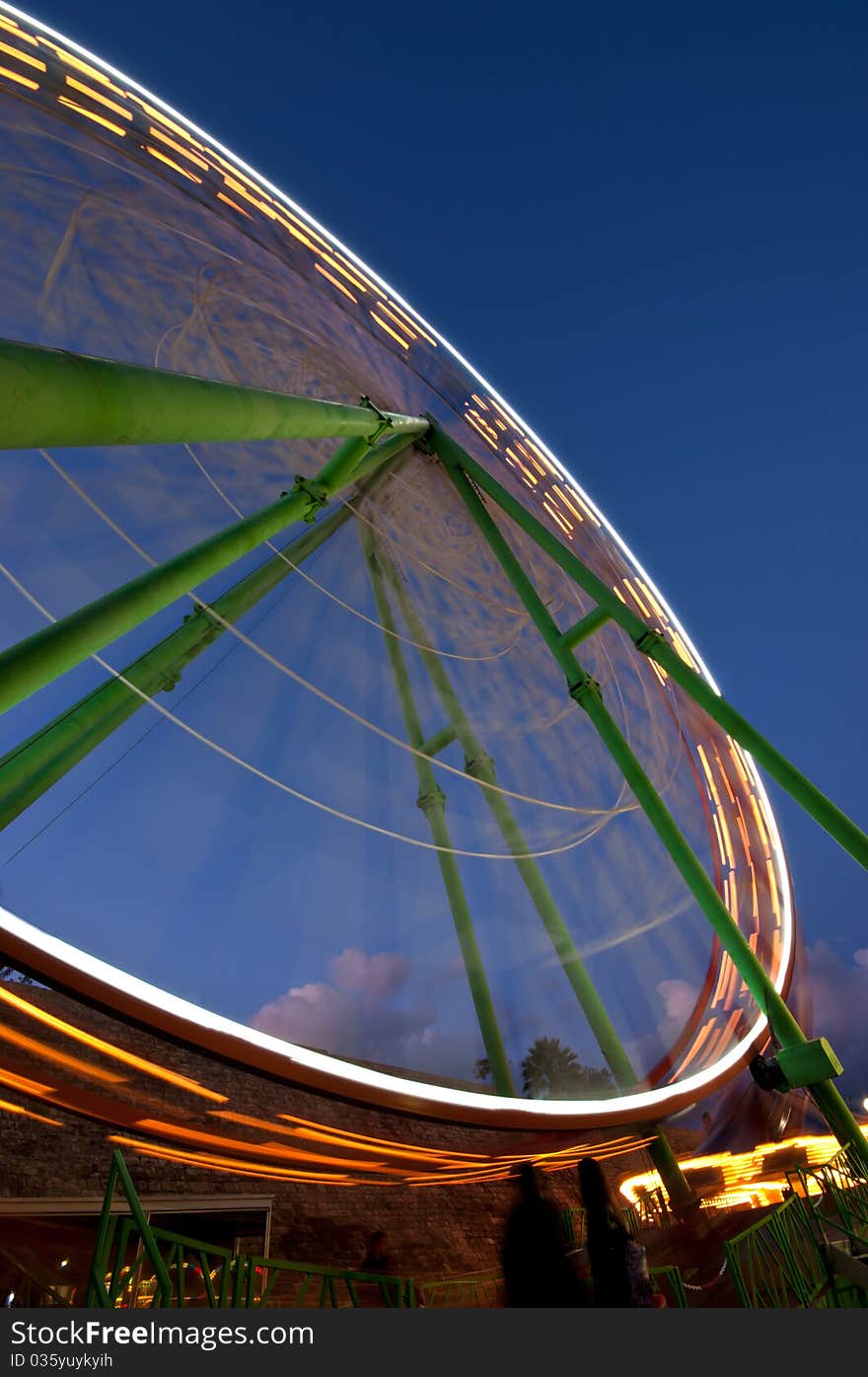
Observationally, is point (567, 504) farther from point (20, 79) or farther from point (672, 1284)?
point (672, 1284)

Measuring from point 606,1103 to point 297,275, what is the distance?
823cm

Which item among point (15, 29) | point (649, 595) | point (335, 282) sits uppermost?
point (335, 282)

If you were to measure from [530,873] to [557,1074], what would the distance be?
7.73 feet

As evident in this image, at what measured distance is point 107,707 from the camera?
5.57m

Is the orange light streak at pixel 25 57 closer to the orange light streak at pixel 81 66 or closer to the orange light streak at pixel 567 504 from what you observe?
the orange light streak at pixel 81 66

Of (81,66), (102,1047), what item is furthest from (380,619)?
(102,1047)

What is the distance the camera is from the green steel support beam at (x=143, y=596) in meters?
3.40

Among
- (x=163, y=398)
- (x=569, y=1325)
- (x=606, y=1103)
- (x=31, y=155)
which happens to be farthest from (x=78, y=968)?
(x=31, y=155)

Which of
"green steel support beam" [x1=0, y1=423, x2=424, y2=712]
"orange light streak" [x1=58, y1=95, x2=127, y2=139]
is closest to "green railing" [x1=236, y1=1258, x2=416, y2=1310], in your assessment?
"green steel support beam" [x1=0, y1=423, x2=424, y2=712]

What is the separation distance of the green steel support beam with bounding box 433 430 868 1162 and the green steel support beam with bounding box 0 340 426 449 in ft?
14.9

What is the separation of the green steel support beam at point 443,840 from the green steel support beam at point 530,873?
311 millimetres

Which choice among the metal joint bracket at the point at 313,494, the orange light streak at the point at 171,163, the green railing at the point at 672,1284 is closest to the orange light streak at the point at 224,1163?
the green railing at the point at 672,1284

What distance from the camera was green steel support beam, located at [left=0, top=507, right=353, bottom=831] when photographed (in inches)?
194

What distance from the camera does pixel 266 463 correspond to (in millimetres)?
9344
